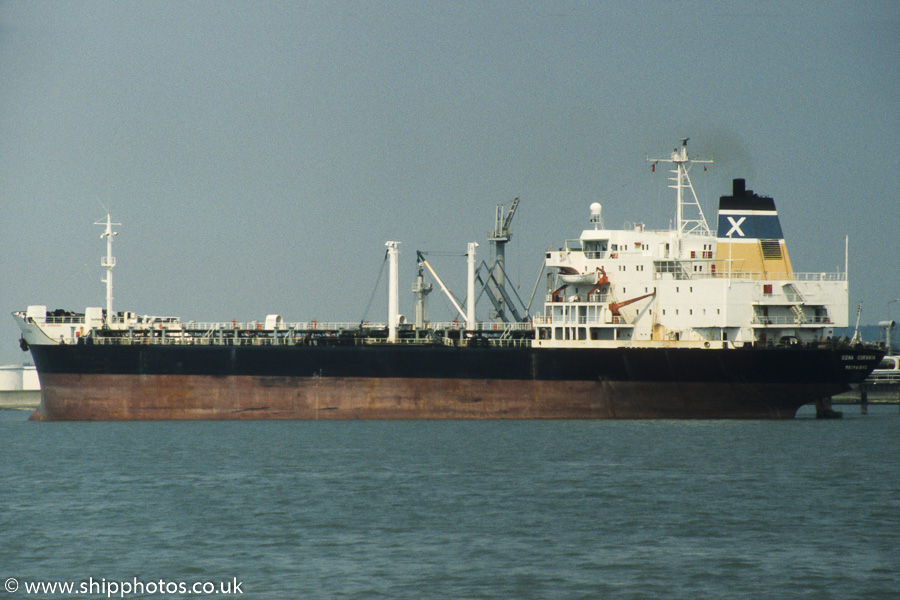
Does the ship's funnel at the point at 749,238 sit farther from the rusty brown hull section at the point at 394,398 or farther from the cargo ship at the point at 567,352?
the rusty brown hull section at the point at 394,398

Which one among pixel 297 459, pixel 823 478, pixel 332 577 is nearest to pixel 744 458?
pixel 823 478

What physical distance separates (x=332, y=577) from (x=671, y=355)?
2417 centimetres

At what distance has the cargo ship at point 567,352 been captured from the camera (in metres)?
38.0

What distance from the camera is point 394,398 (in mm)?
40312

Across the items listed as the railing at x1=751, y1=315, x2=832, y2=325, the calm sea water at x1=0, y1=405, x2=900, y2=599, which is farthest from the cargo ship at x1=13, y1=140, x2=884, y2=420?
the calm sea water at x1=0, y1=405, x2=900, y2=599

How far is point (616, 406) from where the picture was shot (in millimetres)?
38719

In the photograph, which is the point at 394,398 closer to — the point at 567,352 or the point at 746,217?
the point at 567,352

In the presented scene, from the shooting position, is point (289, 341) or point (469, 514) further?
point (289, 341)

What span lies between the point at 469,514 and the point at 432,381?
63.4 ft

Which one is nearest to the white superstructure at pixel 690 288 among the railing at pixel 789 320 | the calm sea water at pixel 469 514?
the railing at pixel 789 320

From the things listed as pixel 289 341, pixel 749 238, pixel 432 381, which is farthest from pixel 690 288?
pixel 289 341

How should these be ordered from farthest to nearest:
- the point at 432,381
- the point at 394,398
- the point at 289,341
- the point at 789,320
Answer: the point at 289,341, the point at 394,398, the point at 432,381, the point at 789,320

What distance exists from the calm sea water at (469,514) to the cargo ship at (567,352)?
12.7 ft

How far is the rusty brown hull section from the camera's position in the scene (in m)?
38.1
